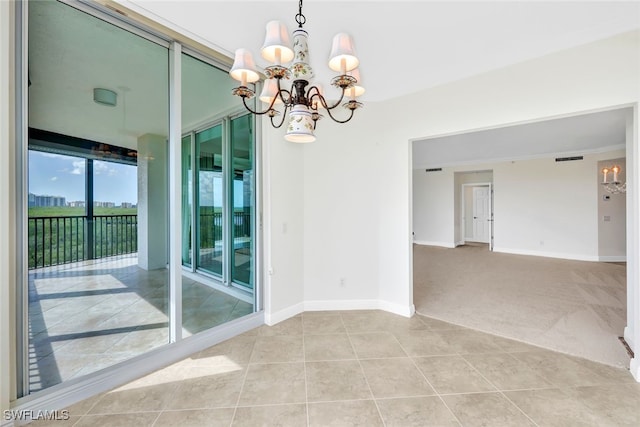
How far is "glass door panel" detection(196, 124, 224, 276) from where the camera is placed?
2.96 metres

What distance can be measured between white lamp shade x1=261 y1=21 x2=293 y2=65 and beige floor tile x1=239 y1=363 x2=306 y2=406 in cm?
223

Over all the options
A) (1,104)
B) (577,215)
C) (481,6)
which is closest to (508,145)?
(577,215)

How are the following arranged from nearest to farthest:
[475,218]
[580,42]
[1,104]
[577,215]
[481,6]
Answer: [1,104] → [481,6] → [580,42] → [577,215] → [475,218]

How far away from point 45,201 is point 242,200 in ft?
5.59

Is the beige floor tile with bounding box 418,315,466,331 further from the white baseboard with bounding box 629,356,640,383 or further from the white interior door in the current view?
the white interior door

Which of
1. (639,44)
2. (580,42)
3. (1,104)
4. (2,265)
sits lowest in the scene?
(2,265)

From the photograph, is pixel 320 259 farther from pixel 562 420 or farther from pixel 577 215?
pixel 577 215

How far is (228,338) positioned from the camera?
2750mm

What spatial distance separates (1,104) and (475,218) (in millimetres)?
10989

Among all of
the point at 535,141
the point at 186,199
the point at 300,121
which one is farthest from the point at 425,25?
the point at 535,141

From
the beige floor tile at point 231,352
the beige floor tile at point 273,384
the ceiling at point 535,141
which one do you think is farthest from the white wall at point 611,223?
the beige floor tile at point 231,352

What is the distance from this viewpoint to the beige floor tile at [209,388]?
Result: 1849 millimetres

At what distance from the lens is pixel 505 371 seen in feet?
7.18

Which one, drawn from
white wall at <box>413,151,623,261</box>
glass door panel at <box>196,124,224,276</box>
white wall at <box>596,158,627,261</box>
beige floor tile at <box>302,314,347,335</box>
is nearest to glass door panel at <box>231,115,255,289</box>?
glass door panel at <box>196,124,224,276</box>
